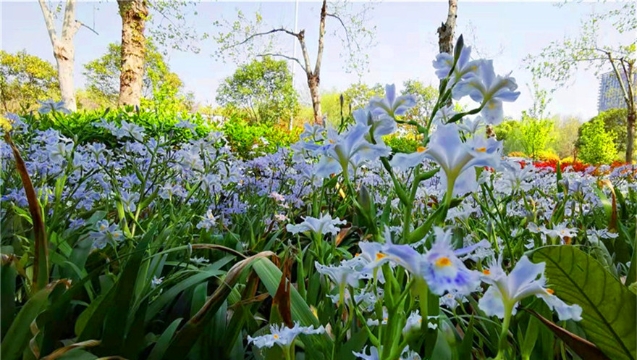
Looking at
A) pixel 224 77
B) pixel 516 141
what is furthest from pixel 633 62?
pixel 224 77

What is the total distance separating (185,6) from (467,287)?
13542mm

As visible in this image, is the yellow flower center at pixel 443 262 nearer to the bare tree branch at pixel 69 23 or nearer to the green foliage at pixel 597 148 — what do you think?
the bare tree branch at pixel 69 23

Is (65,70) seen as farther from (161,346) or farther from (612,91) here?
(612,91)

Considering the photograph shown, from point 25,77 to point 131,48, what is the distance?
1950 centimetres

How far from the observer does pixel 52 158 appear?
3.78 feet

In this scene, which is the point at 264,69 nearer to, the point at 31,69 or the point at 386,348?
the point at 31,69

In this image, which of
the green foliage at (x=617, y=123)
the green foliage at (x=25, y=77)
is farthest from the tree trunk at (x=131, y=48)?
the green foliage at (x=617, y=123)

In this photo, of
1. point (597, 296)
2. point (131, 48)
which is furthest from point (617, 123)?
point (597, 296)

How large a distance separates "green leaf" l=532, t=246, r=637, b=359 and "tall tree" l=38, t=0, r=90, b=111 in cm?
1145

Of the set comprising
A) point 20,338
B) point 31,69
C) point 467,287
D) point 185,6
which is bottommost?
point 20,338

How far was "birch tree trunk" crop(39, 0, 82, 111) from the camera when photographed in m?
10.2

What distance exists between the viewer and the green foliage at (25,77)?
21453 millimetres

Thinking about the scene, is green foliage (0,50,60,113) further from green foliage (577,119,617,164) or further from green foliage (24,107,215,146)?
green foliage (577,119,617,164)

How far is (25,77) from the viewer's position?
22453 millimetres
